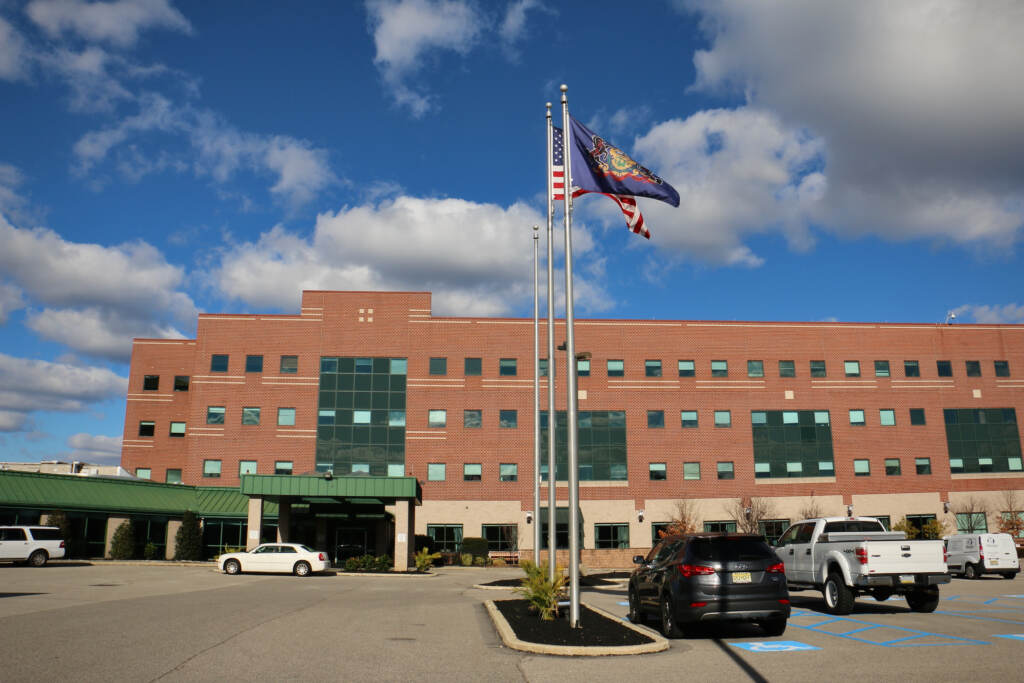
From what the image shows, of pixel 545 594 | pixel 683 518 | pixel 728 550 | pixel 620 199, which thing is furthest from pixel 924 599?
pixel 683 518

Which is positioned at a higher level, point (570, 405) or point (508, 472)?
point (508, 472)

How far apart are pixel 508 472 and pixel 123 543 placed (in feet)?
79.4

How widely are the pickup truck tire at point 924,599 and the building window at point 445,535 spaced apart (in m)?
40.2

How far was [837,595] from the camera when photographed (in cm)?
1652

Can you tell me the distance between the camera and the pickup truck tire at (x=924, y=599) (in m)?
16.5

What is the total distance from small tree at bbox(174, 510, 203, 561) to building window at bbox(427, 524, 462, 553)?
15145mm

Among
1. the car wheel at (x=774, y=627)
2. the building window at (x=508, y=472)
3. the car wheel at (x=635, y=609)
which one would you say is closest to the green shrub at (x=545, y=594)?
the car wheel at (x=635, y=609)

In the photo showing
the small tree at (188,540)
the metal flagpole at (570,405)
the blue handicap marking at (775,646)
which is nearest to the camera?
the blue handicap marking at (775,646)

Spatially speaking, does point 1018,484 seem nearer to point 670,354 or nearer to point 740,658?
point 670,354

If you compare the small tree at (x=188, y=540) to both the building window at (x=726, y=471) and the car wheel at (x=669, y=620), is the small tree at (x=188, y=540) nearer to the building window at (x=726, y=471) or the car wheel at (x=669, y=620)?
the building window at (x=726, y=471)

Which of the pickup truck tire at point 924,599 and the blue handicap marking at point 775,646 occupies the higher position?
the pickup truck tire at point 924,599

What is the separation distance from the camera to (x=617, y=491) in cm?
5644

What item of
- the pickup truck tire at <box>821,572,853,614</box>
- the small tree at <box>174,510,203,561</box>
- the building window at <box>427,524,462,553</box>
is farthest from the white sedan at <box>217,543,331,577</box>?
the pickup truck tire at <box>821,572,853,614</box>

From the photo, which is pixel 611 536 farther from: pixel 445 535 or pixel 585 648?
pixel 585 648
